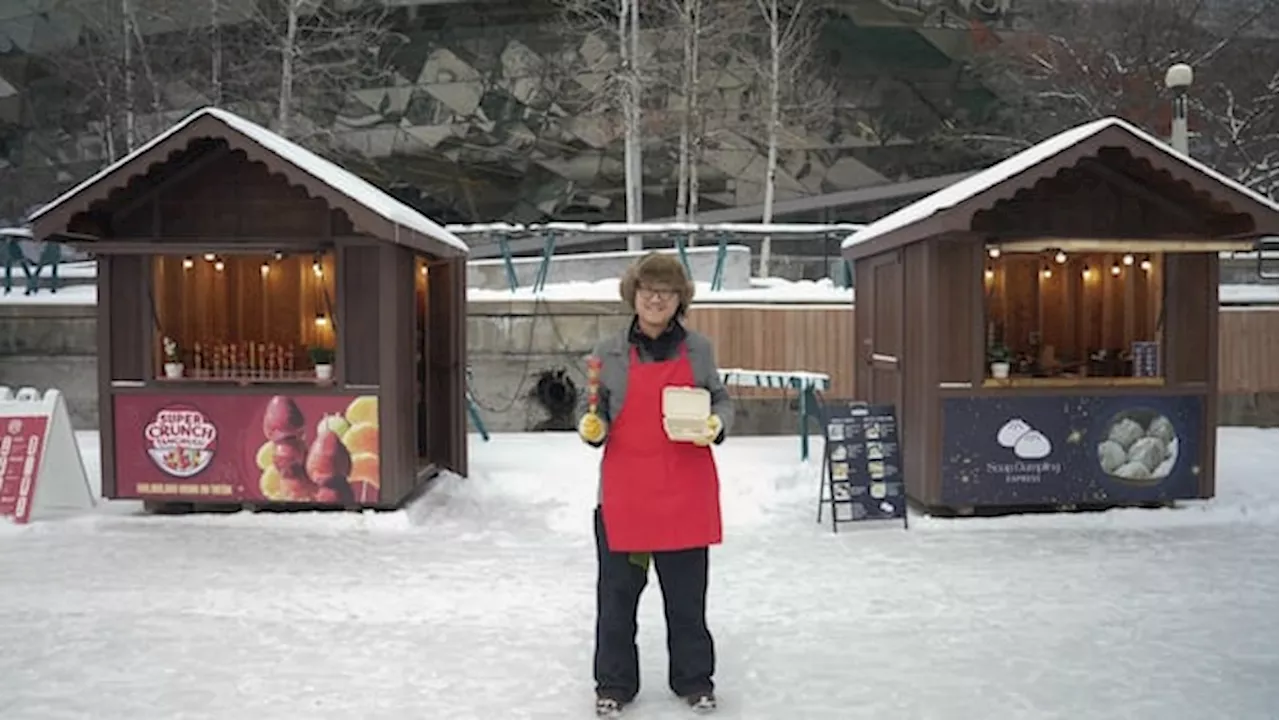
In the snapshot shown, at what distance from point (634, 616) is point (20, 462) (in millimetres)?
6314

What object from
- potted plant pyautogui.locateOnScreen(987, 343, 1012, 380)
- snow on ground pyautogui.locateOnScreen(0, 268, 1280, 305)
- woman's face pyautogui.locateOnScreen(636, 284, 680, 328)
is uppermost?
snow on ground pyautogui.locateOnScreen(0, 268, 1280, 305)

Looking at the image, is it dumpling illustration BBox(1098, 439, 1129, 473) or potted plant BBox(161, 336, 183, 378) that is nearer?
dumpling illustration BBox(1098, 439, 1129, 473)

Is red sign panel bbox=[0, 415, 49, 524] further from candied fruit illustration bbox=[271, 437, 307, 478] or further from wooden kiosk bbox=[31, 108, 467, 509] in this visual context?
candied fruit illustration bbox=[271, 437, 307, 478]

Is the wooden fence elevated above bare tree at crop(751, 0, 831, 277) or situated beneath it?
situated beneath

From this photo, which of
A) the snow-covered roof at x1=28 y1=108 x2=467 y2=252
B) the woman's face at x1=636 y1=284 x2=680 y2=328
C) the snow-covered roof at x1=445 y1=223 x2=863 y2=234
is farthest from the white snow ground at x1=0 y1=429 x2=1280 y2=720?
the snow-covered roof at x1=445 y1=223 x2=863 y2=234

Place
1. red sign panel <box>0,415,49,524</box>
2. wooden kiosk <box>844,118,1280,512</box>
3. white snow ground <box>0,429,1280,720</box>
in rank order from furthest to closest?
wooden kiosk <box>844,118,1280,512</box> → red sign panel <box>0,415,49,524</box> → white snow ground <box>0,429,1280,720</box>

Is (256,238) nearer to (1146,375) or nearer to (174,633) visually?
(174,633)

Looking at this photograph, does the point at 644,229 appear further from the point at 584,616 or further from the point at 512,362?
the point at 584,616

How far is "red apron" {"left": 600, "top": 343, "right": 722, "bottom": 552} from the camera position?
170 inches

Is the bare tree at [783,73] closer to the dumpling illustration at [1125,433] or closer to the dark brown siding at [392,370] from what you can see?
the dumpling illustration at [1125,433]

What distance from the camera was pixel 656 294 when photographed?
4352 millimetres

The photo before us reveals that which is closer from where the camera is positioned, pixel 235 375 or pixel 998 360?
pixel 998 360

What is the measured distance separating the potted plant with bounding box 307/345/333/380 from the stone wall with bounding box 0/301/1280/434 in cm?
520

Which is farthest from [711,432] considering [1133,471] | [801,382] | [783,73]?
[783,73]
